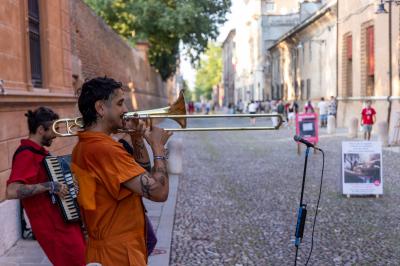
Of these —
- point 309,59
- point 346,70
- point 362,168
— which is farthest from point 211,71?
point 362,168

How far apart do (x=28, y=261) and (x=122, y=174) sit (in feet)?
11.4

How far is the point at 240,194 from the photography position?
988 cm

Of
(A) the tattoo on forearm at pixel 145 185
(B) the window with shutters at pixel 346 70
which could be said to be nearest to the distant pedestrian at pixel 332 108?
(B) the window with shutters at pixel 346 70

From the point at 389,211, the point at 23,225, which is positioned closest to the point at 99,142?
the point at 23,225

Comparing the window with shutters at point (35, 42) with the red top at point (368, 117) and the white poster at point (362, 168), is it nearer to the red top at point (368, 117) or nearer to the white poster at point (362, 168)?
the white poster at point (362, 168)

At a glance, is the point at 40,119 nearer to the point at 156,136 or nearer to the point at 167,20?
the point at 156,136

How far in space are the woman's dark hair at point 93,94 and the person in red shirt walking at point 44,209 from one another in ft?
3.69

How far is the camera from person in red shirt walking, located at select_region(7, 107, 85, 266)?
3820 mm

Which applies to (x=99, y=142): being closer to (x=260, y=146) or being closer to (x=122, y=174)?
(x=122, y=174)

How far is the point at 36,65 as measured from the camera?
8414mm

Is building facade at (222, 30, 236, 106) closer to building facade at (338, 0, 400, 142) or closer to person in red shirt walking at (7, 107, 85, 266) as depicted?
building facade at (338, 0, 400, 142)

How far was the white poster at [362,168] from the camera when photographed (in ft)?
29.6

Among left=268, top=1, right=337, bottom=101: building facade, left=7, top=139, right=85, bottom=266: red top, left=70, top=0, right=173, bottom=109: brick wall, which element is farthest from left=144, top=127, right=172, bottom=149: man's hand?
left=268, top=1, right=337, bottom=101: building facade

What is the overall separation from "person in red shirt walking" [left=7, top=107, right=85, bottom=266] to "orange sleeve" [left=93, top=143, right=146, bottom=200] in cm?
122
